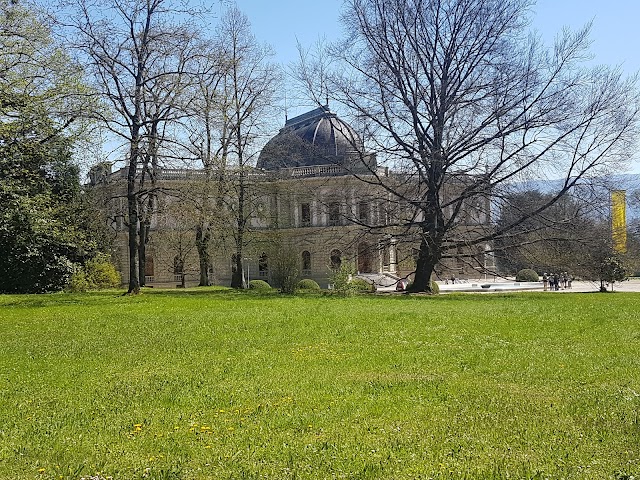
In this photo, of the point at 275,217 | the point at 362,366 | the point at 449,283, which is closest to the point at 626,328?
the point at 362,366

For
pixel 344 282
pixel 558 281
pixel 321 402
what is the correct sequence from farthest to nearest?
pixel 558 281 < pixel 344 282 < pixel 321 402

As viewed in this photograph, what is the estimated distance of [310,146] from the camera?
2633cm

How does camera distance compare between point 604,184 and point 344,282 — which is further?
point 344,282

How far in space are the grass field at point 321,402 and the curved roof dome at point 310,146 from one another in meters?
15.7

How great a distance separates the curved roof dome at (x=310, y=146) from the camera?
26344 mm

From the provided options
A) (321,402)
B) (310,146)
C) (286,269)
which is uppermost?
(310,146)

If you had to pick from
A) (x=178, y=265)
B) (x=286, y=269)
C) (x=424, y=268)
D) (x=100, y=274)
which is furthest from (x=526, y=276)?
(x=100, y=274)

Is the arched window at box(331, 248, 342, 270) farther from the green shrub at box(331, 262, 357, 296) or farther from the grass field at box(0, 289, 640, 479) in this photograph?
the grass field at box(0, 289, 640, 479)

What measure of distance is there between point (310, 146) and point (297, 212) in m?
20.2

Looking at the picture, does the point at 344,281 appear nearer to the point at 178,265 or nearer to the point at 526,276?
the point at 178,265

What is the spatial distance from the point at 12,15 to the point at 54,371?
1112 cm

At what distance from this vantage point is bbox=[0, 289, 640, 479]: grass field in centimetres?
426

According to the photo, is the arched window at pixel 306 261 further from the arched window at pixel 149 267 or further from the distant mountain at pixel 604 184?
the distant mountain at pixel 604 184

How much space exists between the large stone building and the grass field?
12.2 metres
